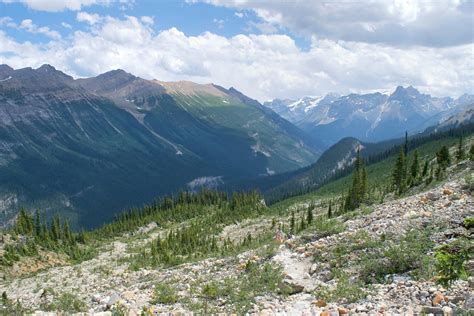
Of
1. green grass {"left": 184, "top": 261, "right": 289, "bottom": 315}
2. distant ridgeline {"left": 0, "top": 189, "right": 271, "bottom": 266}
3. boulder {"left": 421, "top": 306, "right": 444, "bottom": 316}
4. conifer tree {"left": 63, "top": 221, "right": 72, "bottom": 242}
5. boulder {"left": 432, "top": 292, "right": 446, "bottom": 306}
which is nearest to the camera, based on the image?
boulder {"left": 421, "top": 306, "right": 444, "bottom": 316}

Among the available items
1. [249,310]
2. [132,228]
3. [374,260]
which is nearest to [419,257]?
[374,260]

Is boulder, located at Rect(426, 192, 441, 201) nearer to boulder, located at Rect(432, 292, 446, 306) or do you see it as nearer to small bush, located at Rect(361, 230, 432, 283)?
small bush, located at Rect(361, 230, 432, 283)

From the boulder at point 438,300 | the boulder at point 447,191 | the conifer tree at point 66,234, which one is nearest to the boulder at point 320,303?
the boulder at point 438,300

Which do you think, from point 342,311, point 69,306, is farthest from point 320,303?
point 69,306

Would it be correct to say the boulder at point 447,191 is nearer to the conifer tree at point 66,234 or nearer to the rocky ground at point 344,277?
the rocky ground at point 344,277

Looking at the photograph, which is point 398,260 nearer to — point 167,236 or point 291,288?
point 291,288

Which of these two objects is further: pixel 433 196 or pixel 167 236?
pixel 167 236

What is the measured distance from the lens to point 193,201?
18725cm

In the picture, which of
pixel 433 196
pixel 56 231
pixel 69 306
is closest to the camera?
pixel 69 306

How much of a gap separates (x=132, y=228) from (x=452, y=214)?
124 m

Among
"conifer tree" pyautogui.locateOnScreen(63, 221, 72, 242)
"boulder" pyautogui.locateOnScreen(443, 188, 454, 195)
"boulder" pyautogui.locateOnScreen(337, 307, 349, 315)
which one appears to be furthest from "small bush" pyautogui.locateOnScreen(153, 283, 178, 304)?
"conifer tree" pyautogui.locateOnScreen(63, 221, 72, 242)

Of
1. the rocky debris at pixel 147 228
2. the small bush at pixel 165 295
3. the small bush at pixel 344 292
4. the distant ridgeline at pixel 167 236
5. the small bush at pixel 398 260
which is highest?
the small bush at pixel 398 260

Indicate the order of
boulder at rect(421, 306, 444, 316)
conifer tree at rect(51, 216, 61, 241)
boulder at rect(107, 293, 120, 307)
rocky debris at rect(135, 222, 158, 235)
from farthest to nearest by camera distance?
rocky debris at rect(135, 222, 158, 235) → conifer tree at rect(51, 216, 61, 241) → boulder at rect(107, 293, 120, 307) → boulder at rect(421, 306, 444, 316)

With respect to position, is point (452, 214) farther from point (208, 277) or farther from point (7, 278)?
point (7, 278)
